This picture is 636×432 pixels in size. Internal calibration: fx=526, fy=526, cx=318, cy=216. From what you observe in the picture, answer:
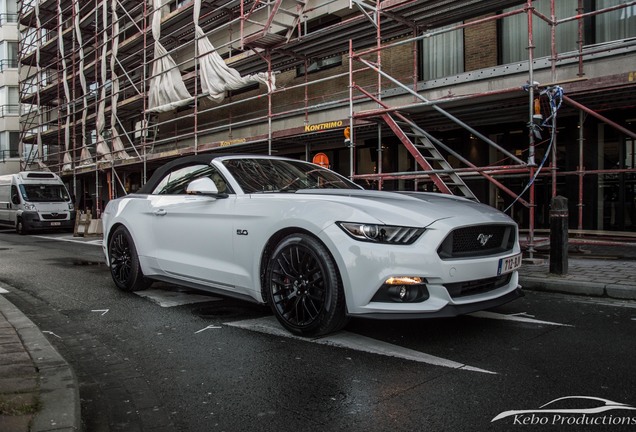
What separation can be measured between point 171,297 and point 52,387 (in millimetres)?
3123

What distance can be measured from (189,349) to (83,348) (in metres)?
0.93

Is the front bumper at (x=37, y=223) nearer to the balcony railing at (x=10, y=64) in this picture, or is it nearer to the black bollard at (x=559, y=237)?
the black bollard at (x=559, y=237)

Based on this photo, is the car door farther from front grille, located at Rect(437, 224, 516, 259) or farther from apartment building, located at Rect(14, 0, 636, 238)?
apartment building, located at Rect(14, 0, 636, 238)

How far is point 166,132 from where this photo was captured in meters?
23.3

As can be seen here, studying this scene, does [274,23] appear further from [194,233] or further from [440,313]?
[440,313]

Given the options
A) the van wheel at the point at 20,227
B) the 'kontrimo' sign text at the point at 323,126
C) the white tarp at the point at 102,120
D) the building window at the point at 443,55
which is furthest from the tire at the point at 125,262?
the white tarp at the point at 102,120

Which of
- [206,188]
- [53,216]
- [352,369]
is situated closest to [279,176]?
[206,188]

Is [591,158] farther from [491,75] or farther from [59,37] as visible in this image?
[59,37]

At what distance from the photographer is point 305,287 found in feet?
14.1

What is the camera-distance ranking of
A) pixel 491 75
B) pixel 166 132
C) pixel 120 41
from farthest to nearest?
pixel 120 41 → pixel 166 132 → pixel 491 75

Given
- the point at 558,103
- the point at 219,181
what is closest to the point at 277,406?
the point at 219,181

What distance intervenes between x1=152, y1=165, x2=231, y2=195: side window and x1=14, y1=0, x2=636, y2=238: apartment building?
4300 mm

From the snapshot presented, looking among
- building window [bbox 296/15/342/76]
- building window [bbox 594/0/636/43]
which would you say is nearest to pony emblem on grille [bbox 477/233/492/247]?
building window [bbox 594/0/636/43]

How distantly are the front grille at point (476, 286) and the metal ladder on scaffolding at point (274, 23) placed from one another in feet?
34.4
